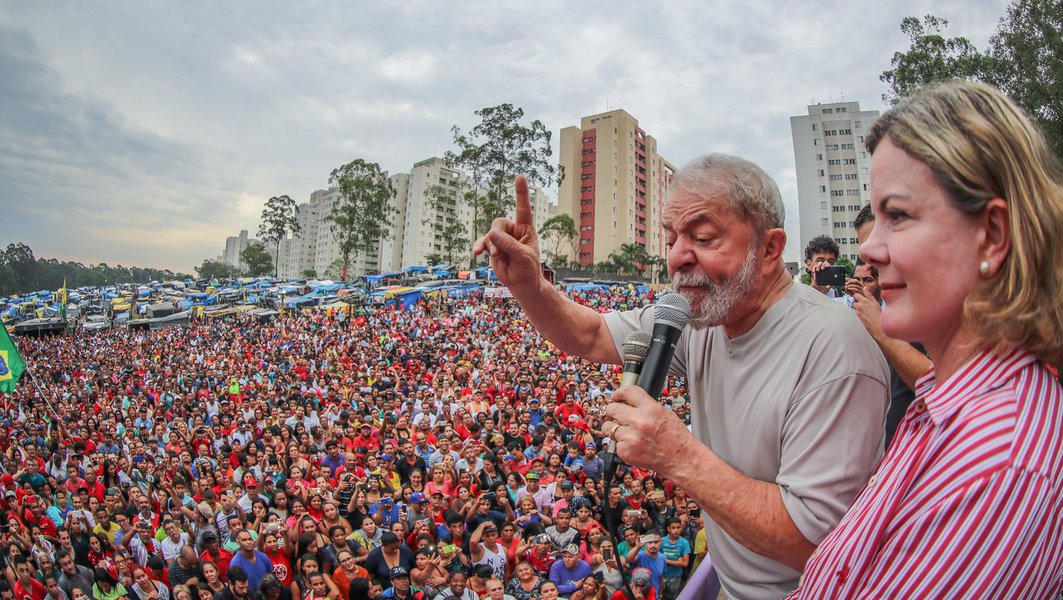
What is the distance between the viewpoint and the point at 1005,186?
737 millimetres

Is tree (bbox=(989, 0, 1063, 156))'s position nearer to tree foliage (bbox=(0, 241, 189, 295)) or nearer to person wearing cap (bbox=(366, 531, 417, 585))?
person wearing cap (bbox=(366, 531, 417, 585))

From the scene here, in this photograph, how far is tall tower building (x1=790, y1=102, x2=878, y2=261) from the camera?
203 feet

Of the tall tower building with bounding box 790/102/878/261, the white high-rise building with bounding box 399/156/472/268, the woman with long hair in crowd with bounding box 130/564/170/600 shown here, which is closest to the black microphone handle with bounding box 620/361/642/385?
the woman with long hair in crowd with bounding box 130/564/170/600

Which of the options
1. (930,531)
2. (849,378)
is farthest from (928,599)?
(849,378)

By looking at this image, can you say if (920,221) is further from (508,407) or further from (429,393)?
(429,393)

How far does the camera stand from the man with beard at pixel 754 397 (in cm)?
105

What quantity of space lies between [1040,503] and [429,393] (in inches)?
454

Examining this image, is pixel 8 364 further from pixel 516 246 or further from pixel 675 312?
pixel 675 312

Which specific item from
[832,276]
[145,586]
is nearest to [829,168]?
[832,276]

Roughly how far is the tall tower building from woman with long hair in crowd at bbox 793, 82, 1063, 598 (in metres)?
67.1

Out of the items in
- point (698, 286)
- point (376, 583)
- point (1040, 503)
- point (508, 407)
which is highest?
point (698, 286)

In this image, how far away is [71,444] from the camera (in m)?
10.3

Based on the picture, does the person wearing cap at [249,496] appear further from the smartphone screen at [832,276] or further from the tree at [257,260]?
the tree at [257,260]

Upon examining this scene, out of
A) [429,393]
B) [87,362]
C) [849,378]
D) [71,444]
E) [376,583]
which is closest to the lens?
[849,378]
